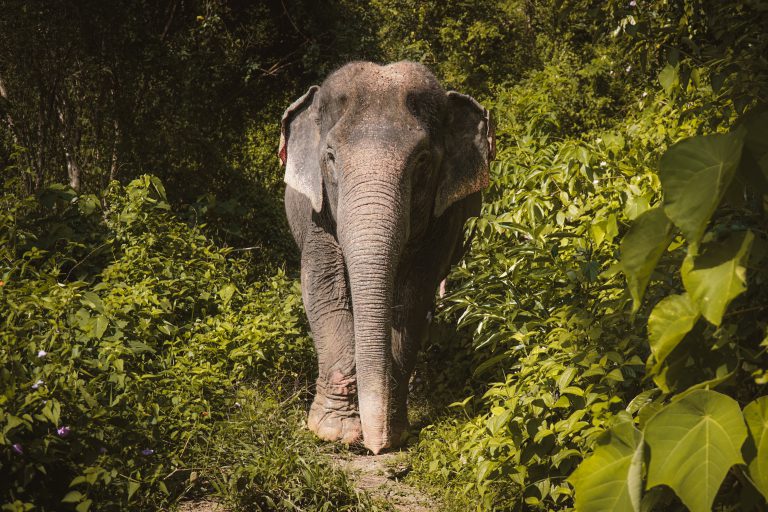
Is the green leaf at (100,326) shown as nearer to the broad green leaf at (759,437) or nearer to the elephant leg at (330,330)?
the elephant leg at (330,330)

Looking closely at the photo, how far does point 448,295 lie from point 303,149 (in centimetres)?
141

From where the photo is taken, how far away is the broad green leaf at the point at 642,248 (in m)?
2.58

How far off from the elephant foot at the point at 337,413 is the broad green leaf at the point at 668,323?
3.44 metres

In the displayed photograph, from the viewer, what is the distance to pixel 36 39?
855 centimetres

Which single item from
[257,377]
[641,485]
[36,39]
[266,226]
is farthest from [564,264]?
[36,39]

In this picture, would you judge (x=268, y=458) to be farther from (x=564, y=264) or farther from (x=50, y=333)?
(x=564, y=264)

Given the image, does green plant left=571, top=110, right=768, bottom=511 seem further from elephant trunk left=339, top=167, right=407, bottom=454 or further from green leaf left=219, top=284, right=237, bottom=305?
green leaf left=219, top=284, right=237, bottom=305

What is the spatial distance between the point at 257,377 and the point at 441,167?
1.75 metres

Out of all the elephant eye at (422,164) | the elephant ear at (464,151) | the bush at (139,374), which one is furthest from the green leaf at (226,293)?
the elephant eye at (422,164)

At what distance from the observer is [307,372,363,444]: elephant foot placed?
601 cm

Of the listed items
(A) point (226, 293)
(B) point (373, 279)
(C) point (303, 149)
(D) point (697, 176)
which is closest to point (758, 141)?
(D) point (697, 176)

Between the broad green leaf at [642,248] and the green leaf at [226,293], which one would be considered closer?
the broad green leaf at [642,248]

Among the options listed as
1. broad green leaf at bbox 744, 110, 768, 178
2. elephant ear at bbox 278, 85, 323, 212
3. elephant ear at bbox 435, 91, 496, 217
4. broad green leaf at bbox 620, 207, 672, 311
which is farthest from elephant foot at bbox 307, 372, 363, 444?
broad green leaf at bbox 744, 110, 768, 178

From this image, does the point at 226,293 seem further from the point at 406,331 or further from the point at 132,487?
the point at 132,487
